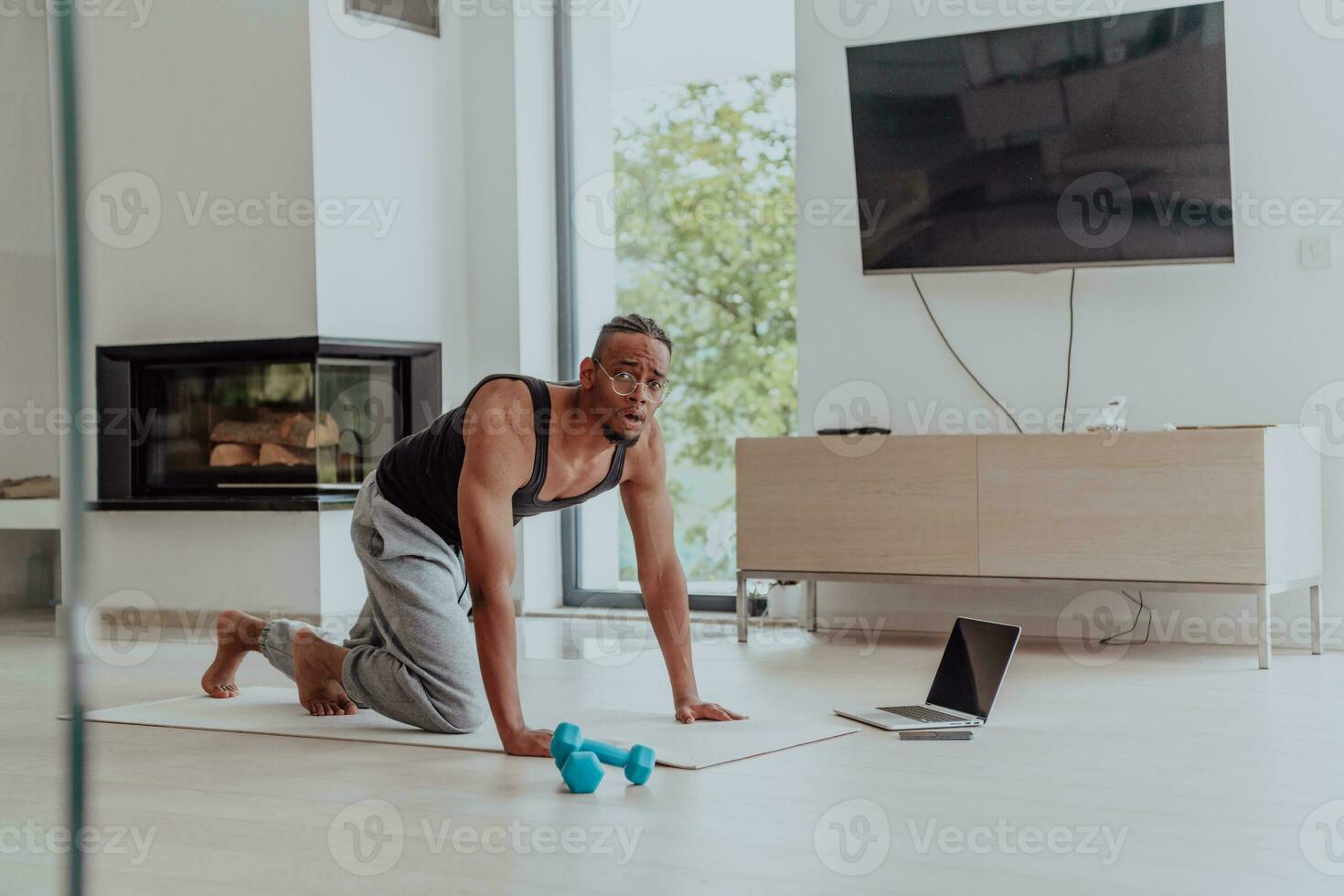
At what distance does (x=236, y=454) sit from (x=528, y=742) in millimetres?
2889

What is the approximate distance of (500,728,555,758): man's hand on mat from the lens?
2770mm

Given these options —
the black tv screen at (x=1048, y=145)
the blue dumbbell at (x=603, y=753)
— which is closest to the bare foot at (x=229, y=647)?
the blue dumbbell at (x=603, y=753)

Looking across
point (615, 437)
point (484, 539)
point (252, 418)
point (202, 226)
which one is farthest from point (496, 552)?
point (202, 226)

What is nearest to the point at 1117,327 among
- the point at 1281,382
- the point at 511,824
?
the point at 1281,382

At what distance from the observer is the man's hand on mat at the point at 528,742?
277cm

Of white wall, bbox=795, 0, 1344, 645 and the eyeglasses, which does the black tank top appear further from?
white wall, bbox=795, 0, 1344, 645

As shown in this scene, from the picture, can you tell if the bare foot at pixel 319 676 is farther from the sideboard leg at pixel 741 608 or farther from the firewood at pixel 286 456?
the firewood at pixel 286 456

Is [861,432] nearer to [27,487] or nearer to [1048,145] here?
[1048,145]

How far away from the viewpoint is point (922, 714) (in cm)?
314

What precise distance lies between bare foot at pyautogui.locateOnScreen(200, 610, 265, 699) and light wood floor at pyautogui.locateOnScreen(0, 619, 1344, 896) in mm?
332

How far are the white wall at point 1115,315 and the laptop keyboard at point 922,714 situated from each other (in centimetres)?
166

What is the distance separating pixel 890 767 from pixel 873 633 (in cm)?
226

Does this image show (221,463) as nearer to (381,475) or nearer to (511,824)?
(381,475)

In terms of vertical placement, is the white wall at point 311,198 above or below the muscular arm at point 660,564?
above
